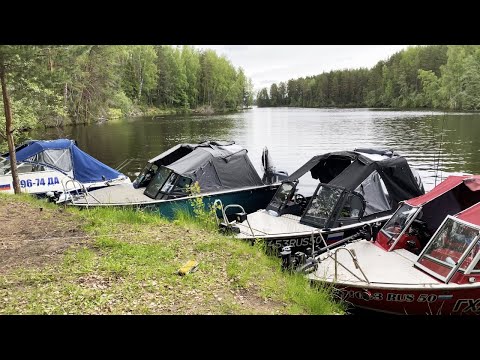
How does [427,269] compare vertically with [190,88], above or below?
below

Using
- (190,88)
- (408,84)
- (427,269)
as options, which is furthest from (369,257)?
(408,84)

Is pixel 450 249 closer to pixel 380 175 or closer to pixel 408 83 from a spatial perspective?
pixel 380 175

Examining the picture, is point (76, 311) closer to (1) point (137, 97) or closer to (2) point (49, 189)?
(2) point (49, 189)

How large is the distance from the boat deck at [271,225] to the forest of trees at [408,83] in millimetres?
45430

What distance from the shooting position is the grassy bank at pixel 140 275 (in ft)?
19.4

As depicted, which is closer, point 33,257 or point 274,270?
point 33,257

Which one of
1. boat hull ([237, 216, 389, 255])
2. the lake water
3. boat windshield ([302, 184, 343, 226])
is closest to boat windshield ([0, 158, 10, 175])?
the lake water

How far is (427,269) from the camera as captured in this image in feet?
27.7


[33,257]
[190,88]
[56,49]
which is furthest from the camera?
[190,88]

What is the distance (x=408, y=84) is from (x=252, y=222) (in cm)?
11993

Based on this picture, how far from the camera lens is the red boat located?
25.7 ft

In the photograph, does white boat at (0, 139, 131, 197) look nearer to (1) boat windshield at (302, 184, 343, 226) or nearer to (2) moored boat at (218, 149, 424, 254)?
(2) moored boat at (218, 149, 424, 254)

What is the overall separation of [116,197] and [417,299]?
10262 millimetres
